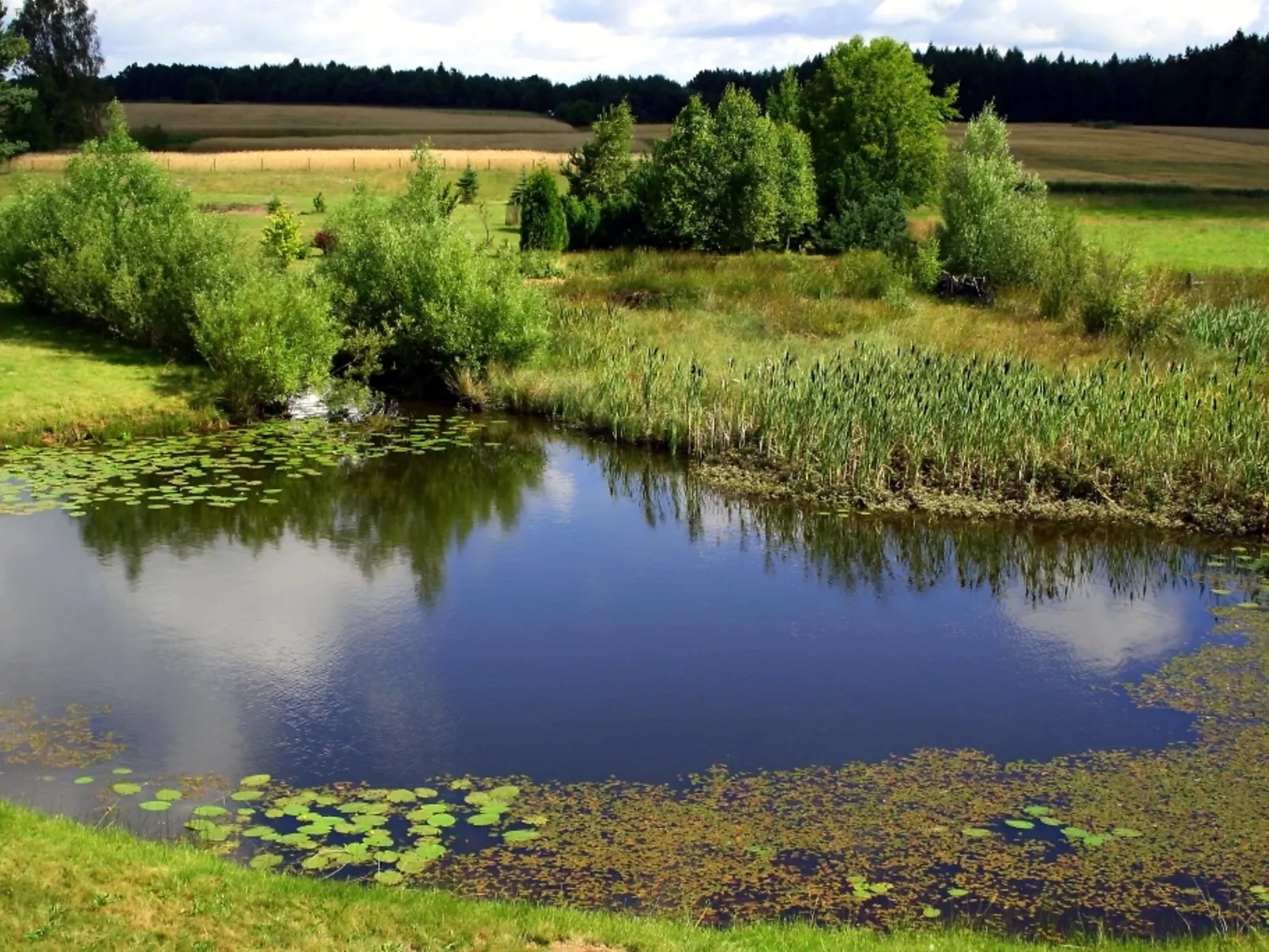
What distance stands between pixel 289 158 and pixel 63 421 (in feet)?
138

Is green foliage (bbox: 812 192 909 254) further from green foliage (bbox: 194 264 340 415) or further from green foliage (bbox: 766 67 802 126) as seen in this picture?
green foliage (bbox: 194 264 340 415)

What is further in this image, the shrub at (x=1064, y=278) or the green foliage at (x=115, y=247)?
the shrub at (x=1064, y=278)

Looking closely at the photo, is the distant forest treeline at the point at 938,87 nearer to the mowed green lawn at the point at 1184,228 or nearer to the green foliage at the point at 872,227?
the mowed green lawn at the point at 1184,228

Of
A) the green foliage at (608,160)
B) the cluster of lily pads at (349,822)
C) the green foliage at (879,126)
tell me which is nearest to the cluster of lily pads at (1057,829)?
the cluster of lily pads at (349,822)

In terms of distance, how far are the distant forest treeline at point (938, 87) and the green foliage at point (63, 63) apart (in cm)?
2285

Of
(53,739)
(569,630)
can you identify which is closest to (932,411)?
(569,630)

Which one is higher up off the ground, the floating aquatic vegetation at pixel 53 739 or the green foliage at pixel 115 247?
the green foliage at pixel 115 247

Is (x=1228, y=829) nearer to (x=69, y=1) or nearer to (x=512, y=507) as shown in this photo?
(x=512, y=507)

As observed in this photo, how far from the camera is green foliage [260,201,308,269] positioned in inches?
1242

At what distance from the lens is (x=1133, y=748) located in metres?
11.2

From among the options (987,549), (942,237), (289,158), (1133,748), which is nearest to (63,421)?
(987,549)

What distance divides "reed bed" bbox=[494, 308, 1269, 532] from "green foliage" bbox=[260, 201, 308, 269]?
47.0 ft

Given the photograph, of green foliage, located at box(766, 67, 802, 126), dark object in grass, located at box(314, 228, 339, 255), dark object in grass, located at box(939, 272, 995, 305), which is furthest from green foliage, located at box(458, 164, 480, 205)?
dark object in grass, located at box(939, 272, 995, 305)

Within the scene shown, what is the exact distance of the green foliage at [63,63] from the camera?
68.0 metres
